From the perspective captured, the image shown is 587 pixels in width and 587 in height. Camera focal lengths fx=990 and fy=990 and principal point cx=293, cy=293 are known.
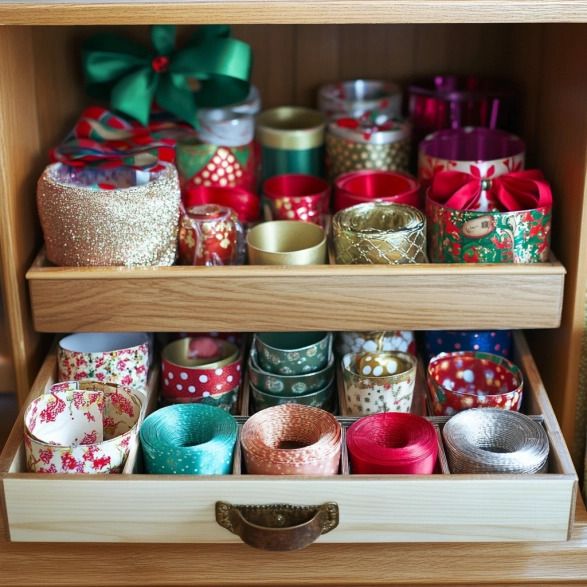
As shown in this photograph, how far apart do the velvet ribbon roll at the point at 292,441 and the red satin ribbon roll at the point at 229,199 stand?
1.02 ft

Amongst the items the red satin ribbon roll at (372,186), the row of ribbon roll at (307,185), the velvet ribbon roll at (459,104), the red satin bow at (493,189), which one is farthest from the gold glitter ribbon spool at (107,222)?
the velvet ribbon roll at (459,104)

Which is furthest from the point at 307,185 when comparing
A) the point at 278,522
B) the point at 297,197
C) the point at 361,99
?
the point at 278,522

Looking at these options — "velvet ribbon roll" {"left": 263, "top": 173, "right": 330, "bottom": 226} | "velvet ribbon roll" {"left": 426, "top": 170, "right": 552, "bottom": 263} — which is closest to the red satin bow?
"velvet ribbon roll" {"left": 426, "top": 170, "right": 552, "bottom": 263}

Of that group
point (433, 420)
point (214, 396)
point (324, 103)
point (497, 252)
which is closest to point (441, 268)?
point (497, 252)

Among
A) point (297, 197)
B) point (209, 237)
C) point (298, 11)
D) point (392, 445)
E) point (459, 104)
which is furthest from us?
point (459, 104)

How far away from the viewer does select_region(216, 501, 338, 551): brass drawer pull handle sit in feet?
3.28

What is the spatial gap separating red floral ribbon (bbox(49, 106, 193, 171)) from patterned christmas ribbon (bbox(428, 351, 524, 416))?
0.44m

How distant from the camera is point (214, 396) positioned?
1221mm

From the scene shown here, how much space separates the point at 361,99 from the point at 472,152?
20 cm

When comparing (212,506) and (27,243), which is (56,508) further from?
(27,243)

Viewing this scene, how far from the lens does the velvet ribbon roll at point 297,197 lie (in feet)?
4.25

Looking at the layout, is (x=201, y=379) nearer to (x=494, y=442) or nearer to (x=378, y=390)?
(x=378, y=390)

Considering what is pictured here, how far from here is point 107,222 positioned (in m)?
1.14

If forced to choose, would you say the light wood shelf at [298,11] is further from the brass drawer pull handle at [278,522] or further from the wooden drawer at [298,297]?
the brass drawer pull handle at [278,522]
